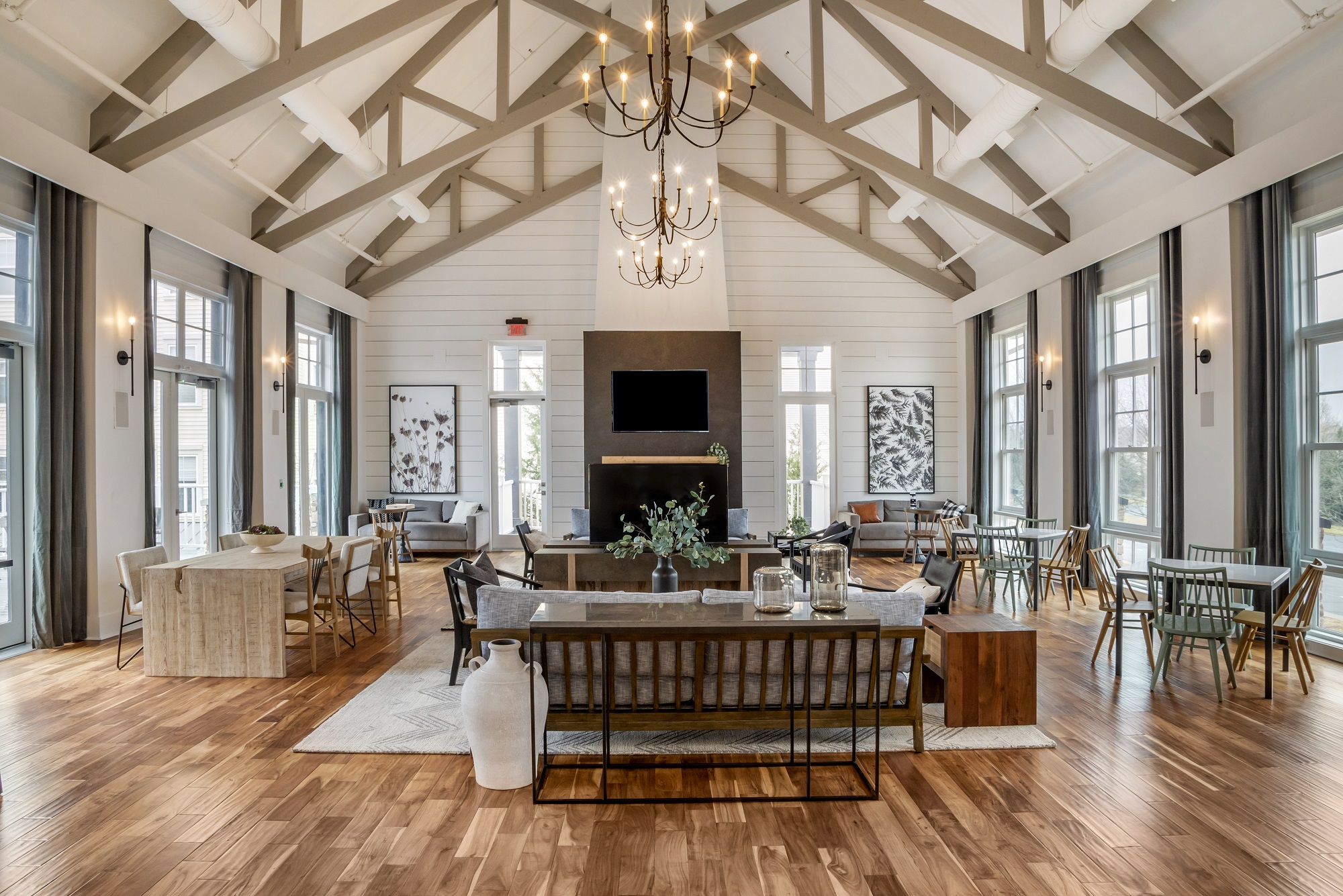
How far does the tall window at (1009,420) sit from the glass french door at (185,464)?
8.80 meters

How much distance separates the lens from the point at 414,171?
7875mm

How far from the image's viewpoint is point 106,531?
5.68 m

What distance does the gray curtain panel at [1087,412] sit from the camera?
7.70 metres

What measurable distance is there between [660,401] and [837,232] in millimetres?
3676

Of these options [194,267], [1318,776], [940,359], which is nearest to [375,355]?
[194,267]

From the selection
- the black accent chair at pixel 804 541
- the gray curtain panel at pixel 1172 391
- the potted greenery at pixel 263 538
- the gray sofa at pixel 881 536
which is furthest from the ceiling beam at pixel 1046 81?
the potted greenery at pixel 263 538

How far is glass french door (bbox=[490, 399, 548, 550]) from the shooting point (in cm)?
1076

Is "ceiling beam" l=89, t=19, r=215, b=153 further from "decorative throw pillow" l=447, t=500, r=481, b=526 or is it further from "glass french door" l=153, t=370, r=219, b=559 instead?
"decorative throw pillow" l=447, t=500, r=481, b=526

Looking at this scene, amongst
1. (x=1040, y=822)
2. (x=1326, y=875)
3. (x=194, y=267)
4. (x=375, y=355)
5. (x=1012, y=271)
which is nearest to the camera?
(x=1326, y=875)

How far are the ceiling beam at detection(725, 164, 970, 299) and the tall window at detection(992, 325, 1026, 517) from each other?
1.20 m

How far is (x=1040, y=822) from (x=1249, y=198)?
5.07 metres

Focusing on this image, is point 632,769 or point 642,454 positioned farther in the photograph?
point 642,454

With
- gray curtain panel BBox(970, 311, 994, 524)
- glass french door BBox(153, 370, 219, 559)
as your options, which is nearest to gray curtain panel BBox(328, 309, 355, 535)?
glass french door BBox(153, 370, 219, 559)

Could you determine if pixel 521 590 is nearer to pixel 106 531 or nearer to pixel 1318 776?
pixel 1318 776
